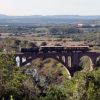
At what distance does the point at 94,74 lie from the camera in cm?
3925

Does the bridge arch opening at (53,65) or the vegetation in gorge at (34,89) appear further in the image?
the bridge arch opening at (53,65)

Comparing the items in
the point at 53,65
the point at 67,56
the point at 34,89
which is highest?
the point at 34,89

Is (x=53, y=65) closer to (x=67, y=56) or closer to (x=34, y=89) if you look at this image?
(x=67, y=56)

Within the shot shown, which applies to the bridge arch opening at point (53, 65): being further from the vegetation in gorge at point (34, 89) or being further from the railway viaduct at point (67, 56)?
the vegetation in gorge at point (34, 89)

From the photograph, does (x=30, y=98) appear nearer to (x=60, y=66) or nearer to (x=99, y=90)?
(x=99, y=90)

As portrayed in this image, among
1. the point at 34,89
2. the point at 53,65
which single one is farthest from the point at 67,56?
the point at 34,89

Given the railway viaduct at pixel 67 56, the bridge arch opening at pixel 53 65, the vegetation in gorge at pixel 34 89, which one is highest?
the vegetation in gorge at pixel 34 89

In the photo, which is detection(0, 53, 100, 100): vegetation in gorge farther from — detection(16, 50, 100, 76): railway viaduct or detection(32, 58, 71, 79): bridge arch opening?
detection(32, 58, 71, 79): bridge arch opening

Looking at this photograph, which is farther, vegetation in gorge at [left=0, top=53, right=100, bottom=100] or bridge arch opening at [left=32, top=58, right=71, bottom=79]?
bridge arch opening at [left=32, top=58, right=71, bottom=79]

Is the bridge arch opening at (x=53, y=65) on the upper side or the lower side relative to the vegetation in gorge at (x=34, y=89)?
lower

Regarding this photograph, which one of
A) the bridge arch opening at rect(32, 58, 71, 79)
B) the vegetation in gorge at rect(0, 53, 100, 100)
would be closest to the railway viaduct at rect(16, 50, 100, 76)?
the bridge arch opening at rect(32, 58, 71, 79)

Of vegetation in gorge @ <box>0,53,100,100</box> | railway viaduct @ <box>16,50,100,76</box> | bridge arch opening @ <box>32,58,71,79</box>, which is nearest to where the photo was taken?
vegetation in gorge @ <box>0,53,100,100</box>

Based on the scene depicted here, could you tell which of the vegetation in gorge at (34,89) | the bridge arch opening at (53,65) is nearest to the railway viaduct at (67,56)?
the bridge arch opening at (53,65)

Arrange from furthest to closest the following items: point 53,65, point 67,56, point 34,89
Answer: point 53,65
point 67,56
point 34,89
